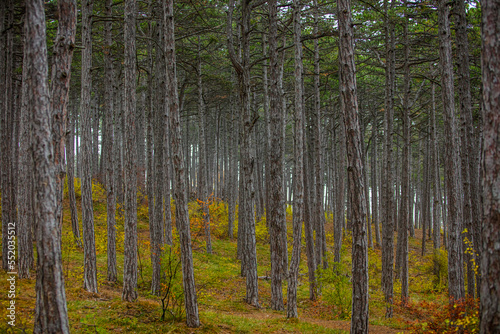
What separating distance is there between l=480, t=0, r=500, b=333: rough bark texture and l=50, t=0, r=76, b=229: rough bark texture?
5836mm

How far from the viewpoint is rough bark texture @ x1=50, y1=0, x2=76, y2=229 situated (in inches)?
218

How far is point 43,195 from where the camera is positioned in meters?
4.72

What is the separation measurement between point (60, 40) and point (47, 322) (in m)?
→ 4.20

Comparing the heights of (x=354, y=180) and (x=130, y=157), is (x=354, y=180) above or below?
below

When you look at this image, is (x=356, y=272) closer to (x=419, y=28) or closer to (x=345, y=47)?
(x=345, y=47)

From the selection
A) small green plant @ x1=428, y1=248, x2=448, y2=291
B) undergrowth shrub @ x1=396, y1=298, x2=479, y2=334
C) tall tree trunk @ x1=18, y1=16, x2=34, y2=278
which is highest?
tall tree trunk @ x1=18, y1=16, x2=34, y2=278

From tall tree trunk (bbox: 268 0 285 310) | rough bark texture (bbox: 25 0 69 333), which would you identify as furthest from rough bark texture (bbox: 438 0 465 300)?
rough bark texture (bbox: 25 0 69 333)

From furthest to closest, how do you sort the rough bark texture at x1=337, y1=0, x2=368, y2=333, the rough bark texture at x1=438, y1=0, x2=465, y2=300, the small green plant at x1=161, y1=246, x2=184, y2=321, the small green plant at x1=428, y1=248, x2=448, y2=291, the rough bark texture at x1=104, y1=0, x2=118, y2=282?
the small green plant at x1=428, y1=248, x2=448, y2=291, the rough bark texture at x1=104, y1=0, x2=118, y2=282, the rough bark texture at x1=438, y1=0, x2=465, y2=300, the small green plant at x1=161, y1=246, x2=184, y2=321, the rough bark texture at x1=337, y1=0, x2=368, y2=333

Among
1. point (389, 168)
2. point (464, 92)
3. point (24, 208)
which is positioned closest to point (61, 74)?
point (24, 208)

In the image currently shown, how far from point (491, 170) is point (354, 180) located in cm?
268

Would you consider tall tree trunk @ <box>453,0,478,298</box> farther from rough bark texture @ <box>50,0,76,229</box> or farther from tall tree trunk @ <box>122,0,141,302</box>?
rough bark texture @ <box>50,0,76,229</box>

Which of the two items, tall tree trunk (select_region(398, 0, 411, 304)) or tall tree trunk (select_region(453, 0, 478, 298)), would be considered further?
tall tree trunk (select_region(398, 0, 411, 304))

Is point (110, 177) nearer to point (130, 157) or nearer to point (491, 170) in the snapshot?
point (130, 157)

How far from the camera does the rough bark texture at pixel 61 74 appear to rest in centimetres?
555
